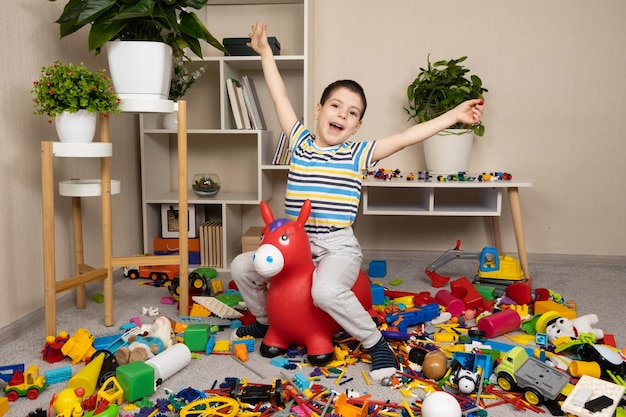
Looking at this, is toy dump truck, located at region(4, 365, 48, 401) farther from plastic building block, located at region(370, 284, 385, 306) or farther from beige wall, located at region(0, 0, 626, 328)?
beige wall, located at region(0, 0, 626, 328)

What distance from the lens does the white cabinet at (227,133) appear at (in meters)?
2.57

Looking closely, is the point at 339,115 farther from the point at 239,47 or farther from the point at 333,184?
the point at 239,47

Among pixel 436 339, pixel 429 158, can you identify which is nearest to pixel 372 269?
pixel 429 158

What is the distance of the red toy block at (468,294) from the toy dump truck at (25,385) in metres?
1.37

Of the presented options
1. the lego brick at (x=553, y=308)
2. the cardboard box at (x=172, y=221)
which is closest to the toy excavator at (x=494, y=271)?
the lego brick at (x=553, y=308)

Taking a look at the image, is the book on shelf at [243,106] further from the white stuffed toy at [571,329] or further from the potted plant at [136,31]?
the white stuffed toy at [571,329]

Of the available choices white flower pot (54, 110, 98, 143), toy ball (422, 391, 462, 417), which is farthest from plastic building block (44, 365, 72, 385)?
toy ball (422, 391, 462, 417)

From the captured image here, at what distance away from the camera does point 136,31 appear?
1805mm

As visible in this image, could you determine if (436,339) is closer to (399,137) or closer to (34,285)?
(399,137)

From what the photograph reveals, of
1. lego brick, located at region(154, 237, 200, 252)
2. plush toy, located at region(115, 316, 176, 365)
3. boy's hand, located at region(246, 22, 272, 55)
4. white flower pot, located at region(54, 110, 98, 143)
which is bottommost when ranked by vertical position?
plush toy, located at region(115, 316, 176, 365)

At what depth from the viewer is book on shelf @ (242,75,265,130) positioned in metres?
2.59

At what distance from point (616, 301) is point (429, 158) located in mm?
987

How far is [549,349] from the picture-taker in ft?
5.36

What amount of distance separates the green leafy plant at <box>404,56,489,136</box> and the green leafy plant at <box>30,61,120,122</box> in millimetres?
1476
